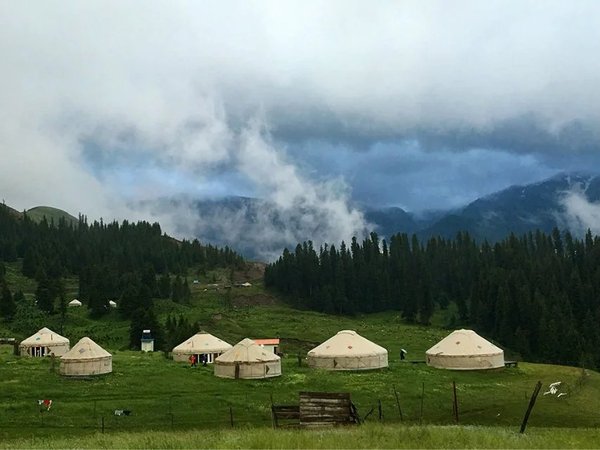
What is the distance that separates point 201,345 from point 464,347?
86.8 feet

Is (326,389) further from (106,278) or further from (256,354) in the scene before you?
(106,278)

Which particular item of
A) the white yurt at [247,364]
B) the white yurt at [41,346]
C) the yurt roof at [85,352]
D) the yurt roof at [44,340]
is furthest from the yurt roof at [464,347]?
the yurt roof at [44,340]

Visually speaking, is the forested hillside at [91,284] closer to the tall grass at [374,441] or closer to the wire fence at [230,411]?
the wire fence at [230,411]

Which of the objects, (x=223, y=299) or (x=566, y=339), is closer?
(x=566, y=339)

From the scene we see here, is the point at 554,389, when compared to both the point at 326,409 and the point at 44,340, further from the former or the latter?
the point at 44,340

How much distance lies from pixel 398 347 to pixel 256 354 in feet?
118

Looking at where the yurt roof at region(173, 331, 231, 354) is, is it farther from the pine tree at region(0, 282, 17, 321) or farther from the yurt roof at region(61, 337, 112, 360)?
the pine tree at region(0, 282, 17, 321)

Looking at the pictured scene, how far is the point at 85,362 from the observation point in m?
53.1

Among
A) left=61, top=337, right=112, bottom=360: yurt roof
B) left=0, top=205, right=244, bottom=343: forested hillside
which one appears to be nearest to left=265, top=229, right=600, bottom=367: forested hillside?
left=0, top=205, right=244, bottom=343: forested hillside

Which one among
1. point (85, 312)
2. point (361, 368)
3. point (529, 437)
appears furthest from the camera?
point (85, 312)

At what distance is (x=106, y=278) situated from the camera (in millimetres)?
147375

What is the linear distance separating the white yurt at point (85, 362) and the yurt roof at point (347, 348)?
18.5 meters

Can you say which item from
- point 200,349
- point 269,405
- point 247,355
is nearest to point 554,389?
point 269,405

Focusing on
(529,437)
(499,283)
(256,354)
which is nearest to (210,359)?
(256,354)
